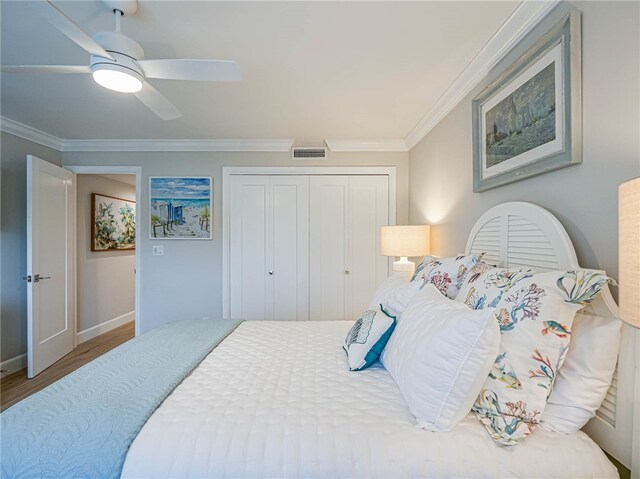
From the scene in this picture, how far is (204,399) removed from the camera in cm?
111

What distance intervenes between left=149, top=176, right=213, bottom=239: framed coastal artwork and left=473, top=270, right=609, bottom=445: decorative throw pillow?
304 cm

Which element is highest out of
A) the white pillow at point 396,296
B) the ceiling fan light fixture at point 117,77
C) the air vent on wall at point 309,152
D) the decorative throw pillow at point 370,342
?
the air vent on wall at point 309,152

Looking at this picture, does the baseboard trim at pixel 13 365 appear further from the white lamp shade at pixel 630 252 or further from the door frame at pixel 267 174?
the white lamp shade at pixel 630 252

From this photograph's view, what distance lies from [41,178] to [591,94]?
4062mm

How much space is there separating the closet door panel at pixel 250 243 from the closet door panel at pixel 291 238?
0.34 feet

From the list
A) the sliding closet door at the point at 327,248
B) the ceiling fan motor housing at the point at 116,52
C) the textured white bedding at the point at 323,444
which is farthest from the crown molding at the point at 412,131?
the ceiling fan motor housing at the point at 116,52

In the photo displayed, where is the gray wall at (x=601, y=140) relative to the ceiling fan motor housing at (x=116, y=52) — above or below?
below

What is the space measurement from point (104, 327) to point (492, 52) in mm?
5136

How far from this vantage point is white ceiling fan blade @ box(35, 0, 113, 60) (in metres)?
1.03

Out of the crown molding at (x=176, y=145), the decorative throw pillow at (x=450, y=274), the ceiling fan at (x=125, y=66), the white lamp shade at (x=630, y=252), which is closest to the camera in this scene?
the white lamp shade at (x=630, y=252)

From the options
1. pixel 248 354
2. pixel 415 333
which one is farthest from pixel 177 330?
pixel 415 333

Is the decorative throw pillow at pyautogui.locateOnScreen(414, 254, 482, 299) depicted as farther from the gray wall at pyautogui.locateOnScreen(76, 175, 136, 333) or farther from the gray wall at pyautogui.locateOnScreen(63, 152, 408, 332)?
the gray wall at pyautogui.locateOnScreen(76, 175, 136, 333)

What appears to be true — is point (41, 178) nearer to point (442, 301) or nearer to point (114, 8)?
point (114, 8)

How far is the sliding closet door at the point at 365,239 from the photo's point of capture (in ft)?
11.0
